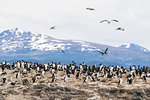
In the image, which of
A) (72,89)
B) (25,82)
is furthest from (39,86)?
(72,89)

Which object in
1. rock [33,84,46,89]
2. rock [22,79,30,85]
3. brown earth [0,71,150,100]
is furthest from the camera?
rock [22,79,30,85]

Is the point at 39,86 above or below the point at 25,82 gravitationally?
below

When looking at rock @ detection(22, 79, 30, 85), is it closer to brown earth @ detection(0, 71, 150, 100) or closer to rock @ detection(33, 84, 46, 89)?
brown earth @ detection(0, 71, 150, 100)

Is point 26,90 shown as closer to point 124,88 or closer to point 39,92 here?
point 39,92

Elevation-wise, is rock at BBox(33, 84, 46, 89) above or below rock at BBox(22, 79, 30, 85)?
below

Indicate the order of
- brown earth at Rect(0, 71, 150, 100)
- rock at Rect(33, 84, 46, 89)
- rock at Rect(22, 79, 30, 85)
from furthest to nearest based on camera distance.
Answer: rock at Rect(22, 79, 30, 85)
rock at Rect(33, 84, 46, 89)
brown earth at Rect(0, 71, 150, 100)

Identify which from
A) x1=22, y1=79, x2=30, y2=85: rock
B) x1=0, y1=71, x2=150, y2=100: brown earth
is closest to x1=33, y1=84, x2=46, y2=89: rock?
x1=0, y1=71, x2=150, y2=100: brown earth

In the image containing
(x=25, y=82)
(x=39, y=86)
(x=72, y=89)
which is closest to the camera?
(x=72, y=89)

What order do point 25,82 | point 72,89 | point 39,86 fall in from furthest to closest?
1. point 25,82
2. point 39,86
3. point 72,89

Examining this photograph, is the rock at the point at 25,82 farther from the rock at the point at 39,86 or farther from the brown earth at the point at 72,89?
the rock at the point at 39,86

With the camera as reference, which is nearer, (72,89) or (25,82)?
(72,89)

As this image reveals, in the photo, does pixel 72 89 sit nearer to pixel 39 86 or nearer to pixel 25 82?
pixel 39 86

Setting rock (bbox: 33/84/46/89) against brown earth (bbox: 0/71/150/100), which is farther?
rock (bbox: 33/84/46/89)

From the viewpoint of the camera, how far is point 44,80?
219ft
